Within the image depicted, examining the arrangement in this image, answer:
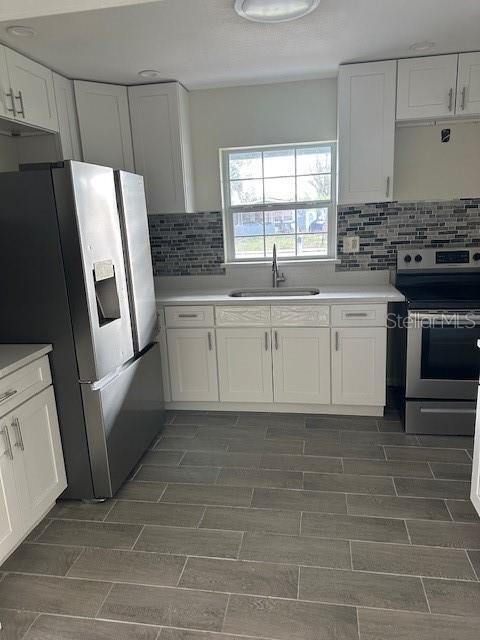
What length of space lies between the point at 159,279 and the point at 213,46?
5.72ft

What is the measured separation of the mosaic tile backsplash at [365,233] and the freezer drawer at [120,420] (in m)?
0.97

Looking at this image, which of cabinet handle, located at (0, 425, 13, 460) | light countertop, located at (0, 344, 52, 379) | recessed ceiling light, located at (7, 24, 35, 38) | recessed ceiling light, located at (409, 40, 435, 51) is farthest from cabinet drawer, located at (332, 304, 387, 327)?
recessed ceiling light, located at (7, 24, 35, 38)

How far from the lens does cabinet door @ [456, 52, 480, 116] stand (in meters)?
2.79

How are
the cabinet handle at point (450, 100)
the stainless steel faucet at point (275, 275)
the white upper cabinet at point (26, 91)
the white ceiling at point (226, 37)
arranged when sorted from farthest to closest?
the stainless steel faucet at point (275, 275) → the cabinet handle at point (450, 100) → the white upper cabinet at point (26, 91) → the white ceiling at point (226, 37)

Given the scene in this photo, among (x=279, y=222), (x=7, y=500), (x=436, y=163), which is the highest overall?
(x=436, y=163)

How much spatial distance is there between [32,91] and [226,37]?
3.68 feet

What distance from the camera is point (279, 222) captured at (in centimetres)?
355

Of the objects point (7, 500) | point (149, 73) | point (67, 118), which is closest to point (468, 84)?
point (149, 73)

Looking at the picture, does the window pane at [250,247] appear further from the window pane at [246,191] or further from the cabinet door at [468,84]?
the cabinet door at [468,84]

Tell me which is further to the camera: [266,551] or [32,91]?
[32,91]

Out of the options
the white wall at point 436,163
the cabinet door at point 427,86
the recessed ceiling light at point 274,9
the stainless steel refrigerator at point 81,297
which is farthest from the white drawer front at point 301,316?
the recessed ceiling light at point 274,9

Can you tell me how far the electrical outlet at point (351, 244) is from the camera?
342cm

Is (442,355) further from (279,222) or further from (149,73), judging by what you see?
(149,73)

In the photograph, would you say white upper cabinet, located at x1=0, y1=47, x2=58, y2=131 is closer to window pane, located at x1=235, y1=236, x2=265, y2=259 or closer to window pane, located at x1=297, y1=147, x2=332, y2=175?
window pane, located at x1=235, y1=236, x2=265, y2=259
